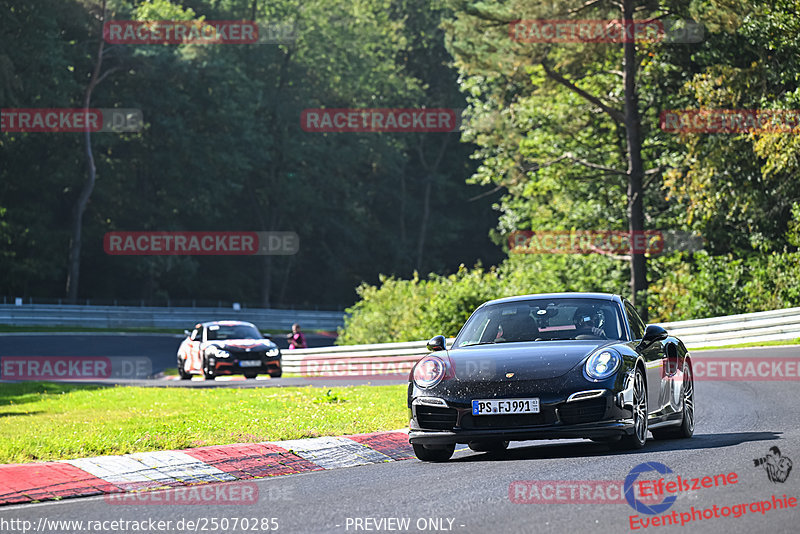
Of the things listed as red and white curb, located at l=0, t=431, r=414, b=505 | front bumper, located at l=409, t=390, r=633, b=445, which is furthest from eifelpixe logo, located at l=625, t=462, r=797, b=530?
red and white curb, located at l=0, t=431, r=414, b=505

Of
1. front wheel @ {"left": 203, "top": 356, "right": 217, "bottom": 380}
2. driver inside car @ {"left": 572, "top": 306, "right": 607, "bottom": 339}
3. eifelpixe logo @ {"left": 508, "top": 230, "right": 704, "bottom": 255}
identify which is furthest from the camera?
eifelpixe logo @ {"left": 508, "top": 230, "right": 704, "bottom": 255}

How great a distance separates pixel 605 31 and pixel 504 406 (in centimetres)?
2920

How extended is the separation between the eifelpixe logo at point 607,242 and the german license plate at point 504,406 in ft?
93.2

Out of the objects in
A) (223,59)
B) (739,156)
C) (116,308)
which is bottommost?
(116,308)

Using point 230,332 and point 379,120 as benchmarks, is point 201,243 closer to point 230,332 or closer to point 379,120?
point 379,120

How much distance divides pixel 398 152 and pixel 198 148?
17.3 metres

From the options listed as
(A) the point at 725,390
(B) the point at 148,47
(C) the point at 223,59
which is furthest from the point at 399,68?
(A) the point at 725,390

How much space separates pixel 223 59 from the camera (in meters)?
68.8

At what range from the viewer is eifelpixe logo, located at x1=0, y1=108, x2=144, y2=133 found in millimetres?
58062

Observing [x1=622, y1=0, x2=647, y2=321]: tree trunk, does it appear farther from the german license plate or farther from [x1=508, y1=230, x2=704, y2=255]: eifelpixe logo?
the german license plate

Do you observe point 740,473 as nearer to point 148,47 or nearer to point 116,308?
point 116,308

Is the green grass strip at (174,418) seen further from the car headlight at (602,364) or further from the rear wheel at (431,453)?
the car headlight at (602,364)

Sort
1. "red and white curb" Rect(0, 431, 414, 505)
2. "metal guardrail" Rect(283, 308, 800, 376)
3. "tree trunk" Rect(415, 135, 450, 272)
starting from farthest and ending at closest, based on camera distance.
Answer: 1. "tree trunk" Rect(415, 135, 450, 272)
2. "metal guardrail" Rect(283, 308, 800, 376)
3. "red and white curb" Rect(0, 431, 414, 505)

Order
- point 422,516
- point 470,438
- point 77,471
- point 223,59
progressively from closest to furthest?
point 422,516 < point 77,471 < point 470,438 < point 223,59
